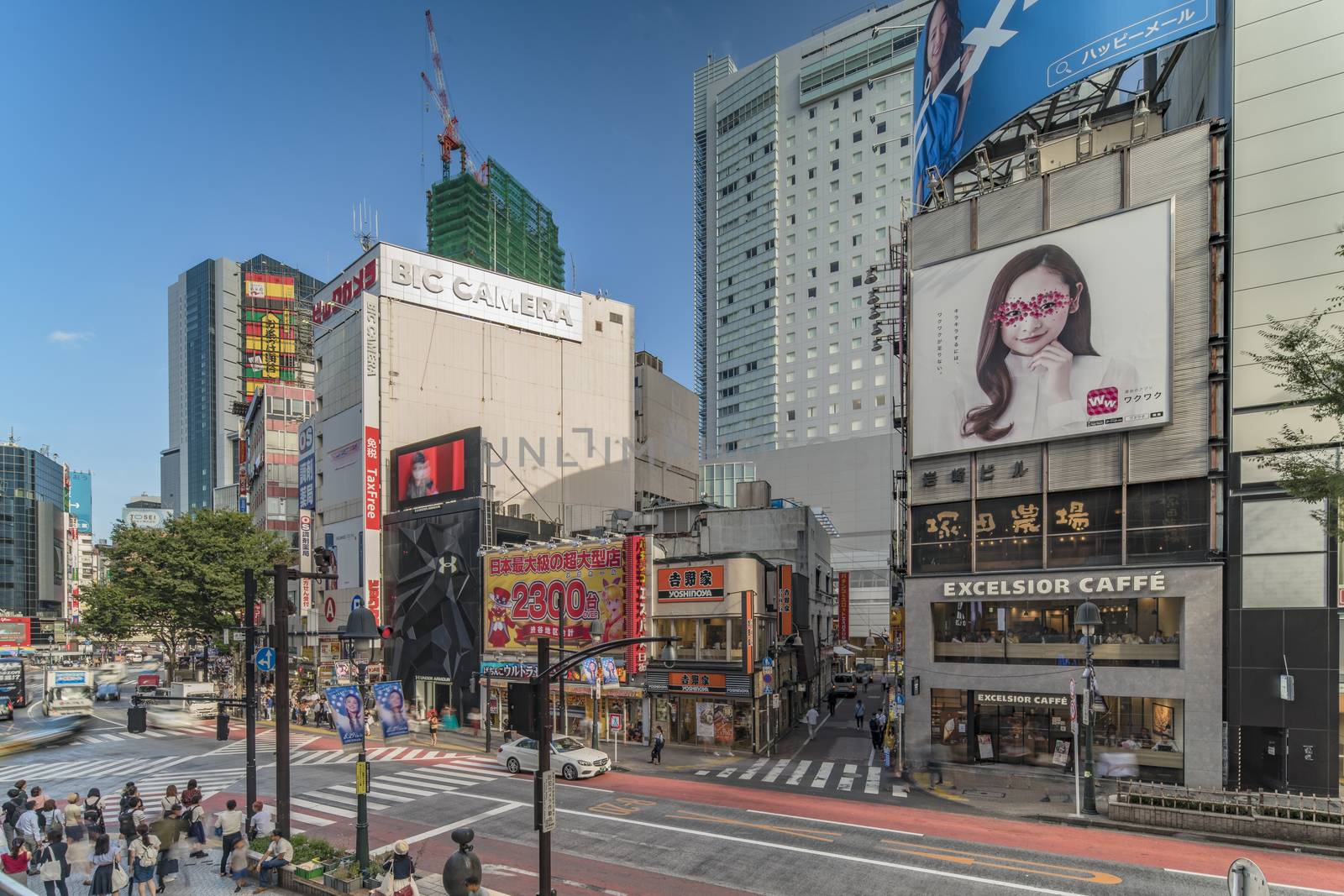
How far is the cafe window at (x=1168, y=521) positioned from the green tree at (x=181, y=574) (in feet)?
195

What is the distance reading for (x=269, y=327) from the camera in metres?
131

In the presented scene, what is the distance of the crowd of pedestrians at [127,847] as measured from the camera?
55.0ft

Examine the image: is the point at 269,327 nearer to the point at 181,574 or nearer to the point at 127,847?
the point at 181,574

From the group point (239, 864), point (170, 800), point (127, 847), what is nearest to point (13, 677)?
point (170, 800)

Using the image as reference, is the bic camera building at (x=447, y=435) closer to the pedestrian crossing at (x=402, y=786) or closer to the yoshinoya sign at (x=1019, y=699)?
the pedestrian crossing at (x=402, y=786)

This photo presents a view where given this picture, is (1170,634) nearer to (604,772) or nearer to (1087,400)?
(1087,400)

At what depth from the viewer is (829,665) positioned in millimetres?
70375

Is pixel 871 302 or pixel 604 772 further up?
pixel 871 302

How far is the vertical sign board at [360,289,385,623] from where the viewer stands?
55281 mm

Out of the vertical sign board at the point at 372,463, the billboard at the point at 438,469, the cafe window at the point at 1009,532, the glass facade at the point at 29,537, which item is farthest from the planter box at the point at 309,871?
the glass facade at the point at 29,537

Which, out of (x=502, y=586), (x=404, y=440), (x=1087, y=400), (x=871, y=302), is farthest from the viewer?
(x=404, y=440)

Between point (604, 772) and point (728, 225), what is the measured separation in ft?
393

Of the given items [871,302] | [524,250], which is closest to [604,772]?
[871,302]

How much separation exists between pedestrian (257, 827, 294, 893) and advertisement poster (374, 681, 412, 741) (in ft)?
10.6
